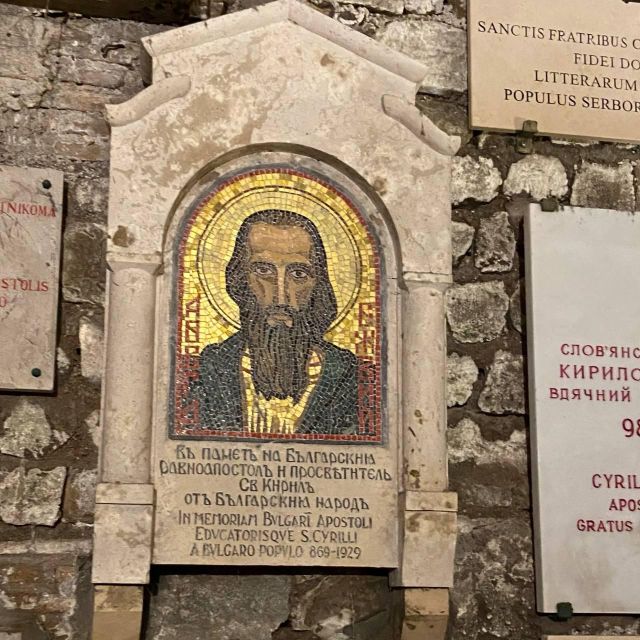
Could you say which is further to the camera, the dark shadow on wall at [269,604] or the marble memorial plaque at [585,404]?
the marble memorial plaque at [585,404]

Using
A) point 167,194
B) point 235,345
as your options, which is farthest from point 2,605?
point 167,194

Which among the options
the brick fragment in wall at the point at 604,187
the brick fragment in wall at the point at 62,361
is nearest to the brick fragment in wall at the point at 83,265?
the brick fragment in wall at the point at 62,361

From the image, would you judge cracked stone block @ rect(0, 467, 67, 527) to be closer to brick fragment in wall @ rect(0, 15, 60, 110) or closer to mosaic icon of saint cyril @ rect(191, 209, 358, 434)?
mosaic icon of saint cyril @ rect(191, 209, 358, 434)

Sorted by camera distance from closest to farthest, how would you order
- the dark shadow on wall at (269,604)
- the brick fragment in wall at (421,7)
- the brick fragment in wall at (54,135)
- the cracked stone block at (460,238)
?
the dark shadow on wall at (269,604) < the brick fragment in wall at (54,135) < the cracked stone block at (460,238) < the brick fragment in wall at (421,7)

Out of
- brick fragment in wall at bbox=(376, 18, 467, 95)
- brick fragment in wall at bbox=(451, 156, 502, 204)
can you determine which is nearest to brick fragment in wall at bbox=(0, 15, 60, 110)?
brick fragment in wall at bbox=(376, 18, 467, 95)

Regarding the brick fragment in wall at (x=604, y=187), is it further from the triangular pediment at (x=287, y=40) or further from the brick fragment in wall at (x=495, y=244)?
the triangular pediment at (x=287, y=40)

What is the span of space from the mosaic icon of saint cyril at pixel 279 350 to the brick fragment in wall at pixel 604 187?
118 cm

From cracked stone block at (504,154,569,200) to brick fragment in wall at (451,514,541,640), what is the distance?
131 centimetres

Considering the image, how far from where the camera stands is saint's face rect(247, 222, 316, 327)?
4301 mm

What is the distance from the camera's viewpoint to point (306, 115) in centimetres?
442

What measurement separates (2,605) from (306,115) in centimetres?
207

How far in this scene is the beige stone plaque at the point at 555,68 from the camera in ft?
15.9

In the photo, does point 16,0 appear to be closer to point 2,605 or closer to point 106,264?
point 106,264

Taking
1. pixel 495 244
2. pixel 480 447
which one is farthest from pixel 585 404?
pixel 495 244
